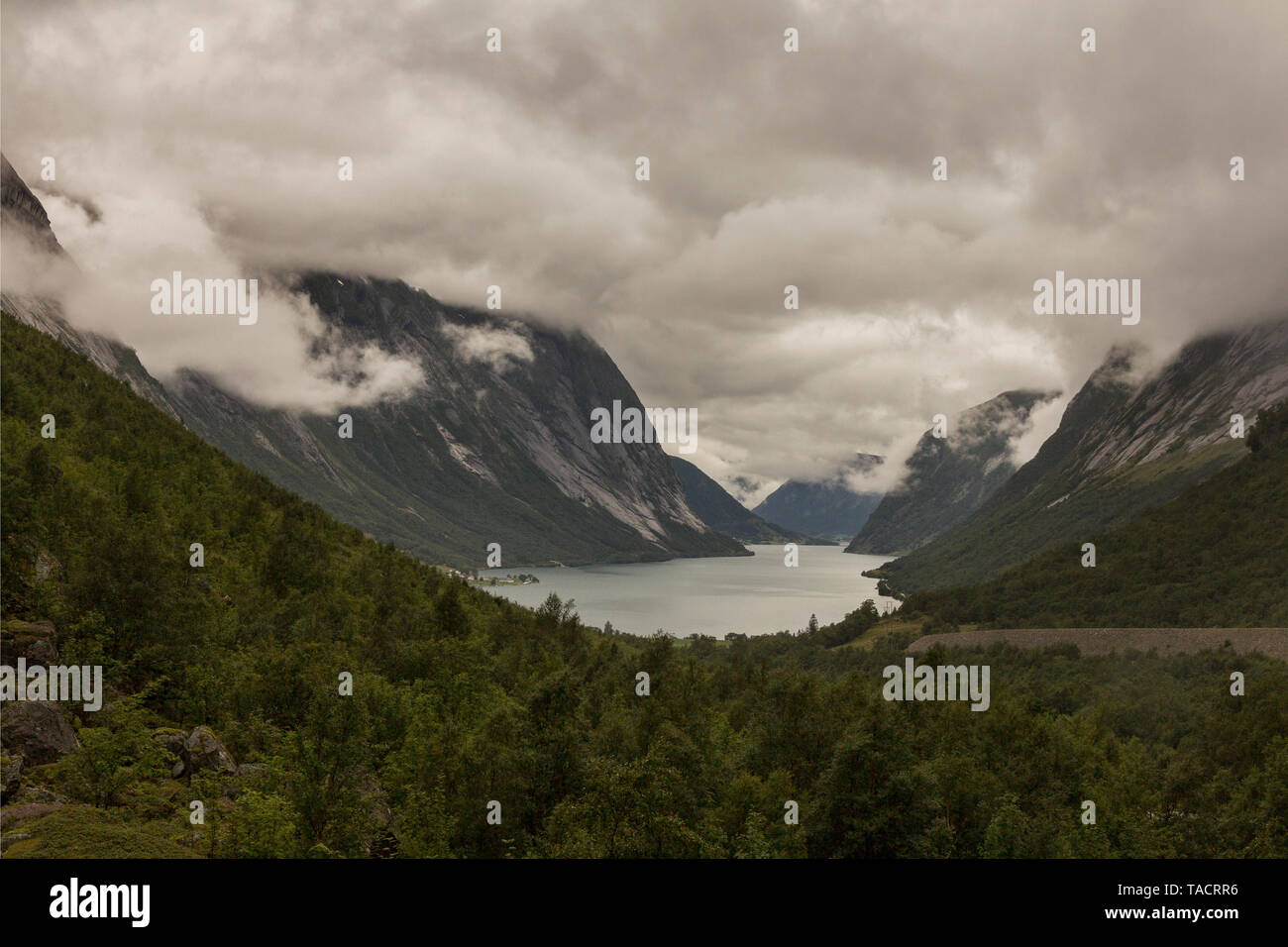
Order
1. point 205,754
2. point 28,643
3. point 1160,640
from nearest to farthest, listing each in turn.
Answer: point 205,754 → point 28,643 → point 1160,640

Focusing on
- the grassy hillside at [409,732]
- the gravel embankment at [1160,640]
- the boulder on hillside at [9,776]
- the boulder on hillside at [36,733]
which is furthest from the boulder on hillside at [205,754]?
the gravel embankment at [1160,640]

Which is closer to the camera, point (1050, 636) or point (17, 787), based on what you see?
point (17, 787)

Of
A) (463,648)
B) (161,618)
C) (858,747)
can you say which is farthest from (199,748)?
(463,648)

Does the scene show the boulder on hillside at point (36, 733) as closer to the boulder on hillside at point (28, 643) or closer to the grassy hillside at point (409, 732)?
the grassy hillside at point (409, 732)

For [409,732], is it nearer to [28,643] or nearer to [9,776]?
[28,643]

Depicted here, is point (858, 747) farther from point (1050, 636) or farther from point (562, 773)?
point (1050, 636)

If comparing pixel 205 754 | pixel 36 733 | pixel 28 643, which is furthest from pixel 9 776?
pixel 28 643
